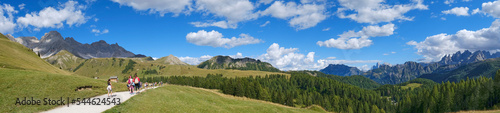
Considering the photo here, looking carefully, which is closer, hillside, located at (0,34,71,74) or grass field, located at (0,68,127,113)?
grass field, located at (0,68,127,113)

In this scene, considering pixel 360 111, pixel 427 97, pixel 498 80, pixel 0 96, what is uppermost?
pixel 0 96

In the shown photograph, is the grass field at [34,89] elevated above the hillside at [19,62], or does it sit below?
below

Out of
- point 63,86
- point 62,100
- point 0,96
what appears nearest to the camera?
point 0,96

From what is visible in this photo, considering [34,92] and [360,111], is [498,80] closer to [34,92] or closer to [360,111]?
[360,111]

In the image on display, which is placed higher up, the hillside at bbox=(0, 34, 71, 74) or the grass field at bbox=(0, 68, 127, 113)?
the hillside at bbox=(0, 34, 71, 74)

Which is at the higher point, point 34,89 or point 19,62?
point 19,62

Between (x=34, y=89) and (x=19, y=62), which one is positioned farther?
(x=19, y=62)

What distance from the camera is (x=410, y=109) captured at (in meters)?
133

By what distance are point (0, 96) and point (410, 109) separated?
546 feet

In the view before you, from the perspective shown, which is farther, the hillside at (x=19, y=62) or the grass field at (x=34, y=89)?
the hillside at (x=19, y=62)

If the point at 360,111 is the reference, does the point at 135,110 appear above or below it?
above

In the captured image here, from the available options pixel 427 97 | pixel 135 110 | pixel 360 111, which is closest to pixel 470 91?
pixel 427 97

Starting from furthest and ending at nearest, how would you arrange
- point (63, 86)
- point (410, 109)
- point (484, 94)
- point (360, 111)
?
point (360, 111), point (410, 109), point (484, 94), point (63, 86)

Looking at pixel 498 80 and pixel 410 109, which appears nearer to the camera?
pixel 498 80
